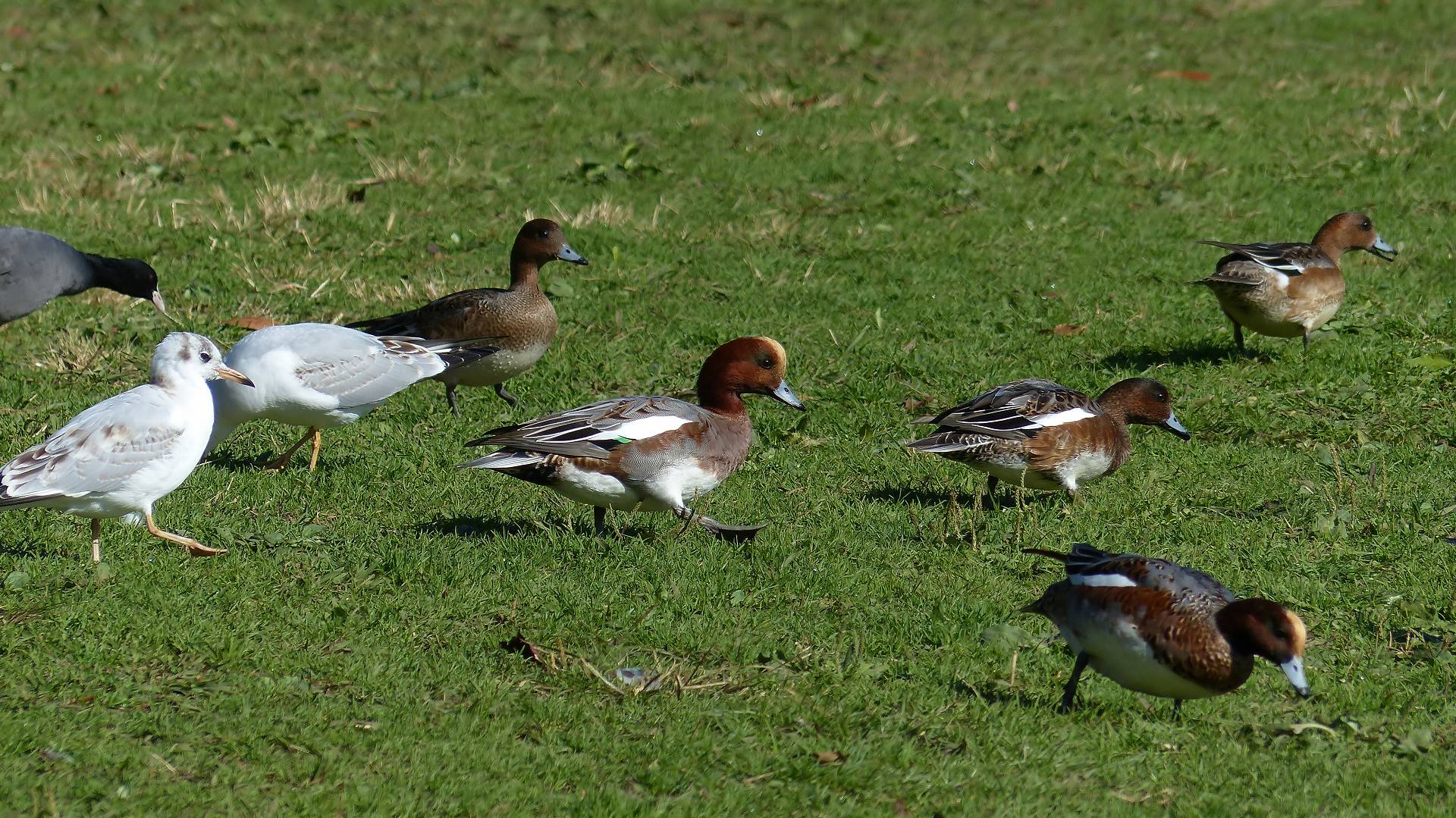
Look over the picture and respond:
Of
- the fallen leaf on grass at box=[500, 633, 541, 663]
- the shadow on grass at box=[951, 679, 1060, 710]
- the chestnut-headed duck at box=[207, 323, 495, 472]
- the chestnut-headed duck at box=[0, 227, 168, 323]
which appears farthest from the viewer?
the chestnut-headed duck at box=[0, 227, 168, 323]

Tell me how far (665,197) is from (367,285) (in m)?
2.89

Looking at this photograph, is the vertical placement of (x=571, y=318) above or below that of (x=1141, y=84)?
below

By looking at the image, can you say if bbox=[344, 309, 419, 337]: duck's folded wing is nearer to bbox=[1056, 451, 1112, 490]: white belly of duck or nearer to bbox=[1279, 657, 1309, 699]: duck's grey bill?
bbox=[1056, 451, 1112, 490]: white belly of duck

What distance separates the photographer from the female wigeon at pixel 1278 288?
355 inches

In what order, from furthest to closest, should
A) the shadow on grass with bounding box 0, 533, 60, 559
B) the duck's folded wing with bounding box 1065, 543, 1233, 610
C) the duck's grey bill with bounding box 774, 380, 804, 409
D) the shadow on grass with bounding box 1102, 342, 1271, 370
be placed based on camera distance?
the shadow on grass with bounding box 1102, 342, 1271, 370 < the duck's grey bill with bounding box 774, 380, 804, 409 < the shadow on grass with bounding box 0, 533, 60, 559 < the duck's folded wing with bounding box 1065, 543, 1233, 610

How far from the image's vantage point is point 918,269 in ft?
35.4

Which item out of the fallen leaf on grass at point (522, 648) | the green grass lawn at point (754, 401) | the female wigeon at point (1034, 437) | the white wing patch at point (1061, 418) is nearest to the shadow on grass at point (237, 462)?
the green grass lawn at point (754, 401)

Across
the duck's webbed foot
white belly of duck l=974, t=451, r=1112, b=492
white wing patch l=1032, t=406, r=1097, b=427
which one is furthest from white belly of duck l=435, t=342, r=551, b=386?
white wing patch l=1032, t=406, r=1097, b=427

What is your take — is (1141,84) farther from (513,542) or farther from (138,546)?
(138,546)

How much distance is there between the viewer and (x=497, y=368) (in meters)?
8.86

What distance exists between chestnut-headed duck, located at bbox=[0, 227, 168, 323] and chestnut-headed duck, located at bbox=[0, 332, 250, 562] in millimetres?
3492

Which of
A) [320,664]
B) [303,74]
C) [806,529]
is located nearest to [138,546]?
[320,664]

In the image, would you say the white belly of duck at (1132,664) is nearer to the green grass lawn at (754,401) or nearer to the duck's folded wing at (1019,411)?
the green grass lawn at (754,401)

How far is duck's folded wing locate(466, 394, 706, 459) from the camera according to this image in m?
6.30
